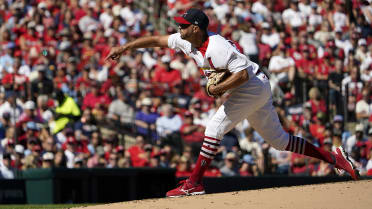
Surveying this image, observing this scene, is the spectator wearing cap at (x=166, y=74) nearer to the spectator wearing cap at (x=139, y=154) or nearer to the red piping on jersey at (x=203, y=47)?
the spectator wearing cap at (x=139, y=154)

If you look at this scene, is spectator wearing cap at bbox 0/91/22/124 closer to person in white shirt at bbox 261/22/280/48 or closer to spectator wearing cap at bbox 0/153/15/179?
spectator wearing cap at bbox 0/153/15/179

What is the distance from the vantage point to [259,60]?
628 inches

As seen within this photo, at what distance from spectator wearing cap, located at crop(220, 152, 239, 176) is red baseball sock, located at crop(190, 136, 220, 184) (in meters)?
4.82

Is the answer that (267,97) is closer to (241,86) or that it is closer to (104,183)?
(241,86)

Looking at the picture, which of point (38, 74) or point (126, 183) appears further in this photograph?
point (38, 74)

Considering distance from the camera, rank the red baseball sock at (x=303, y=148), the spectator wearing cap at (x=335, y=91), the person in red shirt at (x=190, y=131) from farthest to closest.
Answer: the spectator wearing cap at (x=335, y=91) → the person in red shirt at (x=190, y=131) → the red baseball sock at (x=303, y=148)

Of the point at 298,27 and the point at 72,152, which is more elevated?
the point at 298,27

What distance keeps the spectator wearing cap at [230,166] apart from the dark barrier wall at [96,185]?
182 centimetres

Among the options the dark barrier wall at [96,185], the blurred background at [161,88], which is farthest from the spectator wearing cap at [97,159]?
the dark barrier wall at [96,185]

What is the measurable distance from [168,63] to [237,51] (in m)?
8.30

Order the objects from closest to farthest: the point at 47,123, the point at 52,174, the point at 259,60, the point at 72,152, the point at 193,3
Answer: the point at 52,174
the point at 72,152
the point at 47,123
the point at 259,60
the point at 193,3

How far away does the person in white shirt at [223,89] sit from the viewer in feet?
24.9

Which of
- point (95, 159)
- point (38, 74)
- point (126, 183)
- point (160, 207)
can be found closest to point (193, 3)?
point (38, 74)

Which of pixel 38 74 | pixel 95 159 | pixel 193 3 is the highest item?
pixel 193 3
